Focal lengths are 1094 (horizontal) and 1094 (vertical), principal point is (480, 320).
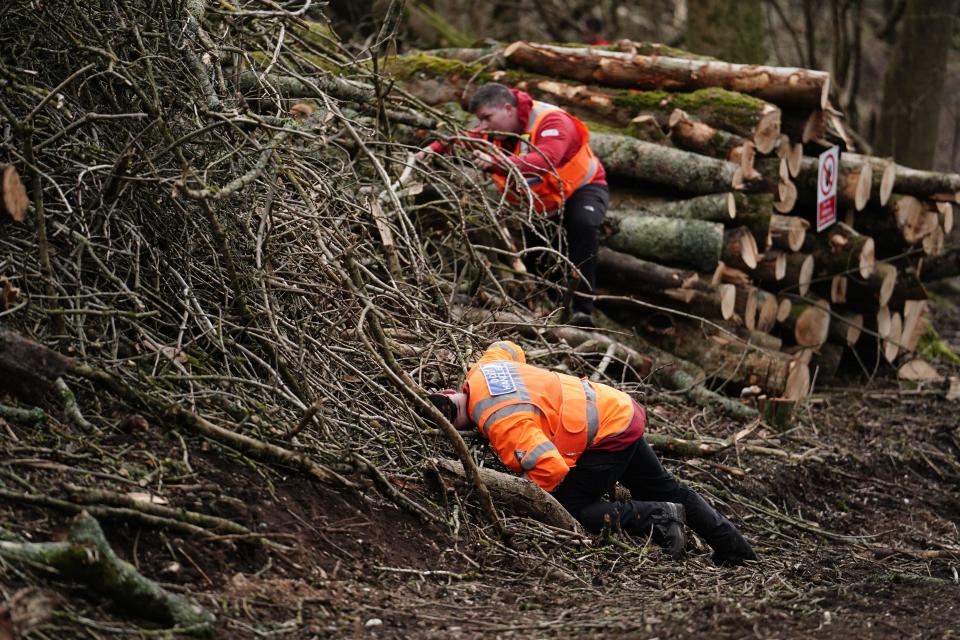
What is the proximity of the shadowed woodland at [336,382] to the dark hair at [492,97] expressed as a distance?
279 mm

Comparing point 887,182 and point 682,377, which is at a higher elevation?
point 887,182

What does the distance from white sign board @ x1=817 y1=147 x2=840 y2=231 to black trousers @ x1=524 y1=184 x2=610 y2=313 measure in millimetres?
1812

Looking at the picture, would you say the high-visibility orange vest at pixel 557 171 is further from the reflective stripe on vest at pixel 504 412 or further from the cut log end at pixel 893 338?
the cut log end at pixel 893 338

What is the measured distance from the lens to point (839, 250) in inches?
330

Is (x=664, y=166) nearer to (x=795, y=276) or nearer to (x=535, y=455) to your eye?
(x=795, y=276)

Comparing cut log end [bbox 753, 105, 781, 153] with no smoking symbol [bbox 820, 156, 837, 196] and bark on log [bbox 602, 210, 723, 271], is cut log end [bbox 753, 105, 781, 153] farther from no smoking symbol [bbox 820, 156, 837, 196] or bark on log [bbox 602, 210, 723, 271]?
bark on log [bbox 602, 210, 723, 271]

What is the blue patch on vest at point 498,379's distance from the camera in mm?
4676

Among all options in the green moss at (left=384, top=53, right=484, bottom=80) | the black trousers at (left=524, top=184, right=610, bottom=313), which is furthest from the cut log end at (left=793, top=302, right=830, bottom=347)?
the green moss at (left=384, top=53, right=484, bottom=80)

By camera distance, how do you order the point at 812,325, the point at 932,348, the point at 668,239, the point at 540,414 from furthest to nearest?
the point at 932,348
the point at 812,325
the point at 668,239
the point at 540,414

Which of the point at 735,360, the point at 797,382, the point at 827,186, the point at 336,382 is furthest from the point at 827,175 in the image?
the point at 336,382

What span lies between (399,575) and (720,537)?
1731 millimetres

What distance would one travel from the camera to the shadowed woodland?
368cm

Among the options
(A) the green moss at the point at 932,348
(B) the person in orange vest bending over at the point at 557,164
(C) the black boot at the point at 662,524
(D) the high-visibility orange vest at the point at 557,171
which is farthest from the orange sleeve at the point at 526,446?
(A) the green moss at the point at 932,348

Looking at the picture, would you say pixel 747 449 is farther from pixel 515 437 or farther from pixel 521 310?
pixel 515 437
